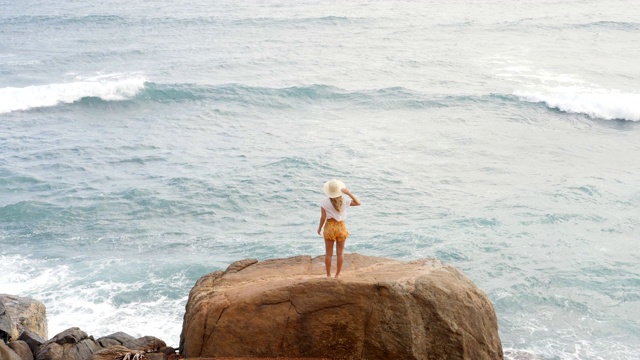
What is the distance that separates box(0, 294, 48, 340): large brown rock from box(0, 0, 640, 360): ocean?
1.48 m

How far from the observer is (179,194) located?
23594 mm

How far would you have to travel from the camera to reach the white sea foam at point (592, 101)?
32.2 metres

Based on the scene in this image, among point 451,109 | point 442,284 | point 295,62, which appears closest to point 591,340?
point 442,284

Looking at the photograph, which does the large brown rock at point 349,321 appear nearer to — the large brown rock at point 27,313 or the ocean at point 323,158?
the large brown rock at point 27,313

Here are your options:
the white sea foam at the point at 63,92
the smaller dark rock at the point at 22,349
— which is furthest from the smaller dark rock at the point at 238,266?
the white sea foam at the point at 63,92

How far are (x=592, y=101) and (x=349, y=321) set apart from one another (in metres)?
26.2

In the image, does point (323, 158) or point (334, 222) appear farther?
point (323, 158)

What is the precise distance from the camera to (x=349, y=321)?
10.3m

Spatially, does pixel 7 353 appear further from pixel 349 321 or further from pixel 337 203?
pixel 337 203

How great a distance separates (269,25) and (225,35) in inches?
141

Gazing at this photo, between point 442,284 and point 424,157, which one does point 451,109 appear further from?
point 442,284

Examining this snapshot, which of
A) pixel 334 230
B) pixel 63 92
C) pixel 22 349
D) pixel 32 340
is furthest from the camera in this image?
pixel 63 92

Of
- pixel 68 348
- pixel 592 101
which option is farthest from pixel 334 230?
pixel 592 101

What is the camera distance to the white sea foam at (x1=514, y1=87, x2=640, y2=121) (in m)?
32.2
